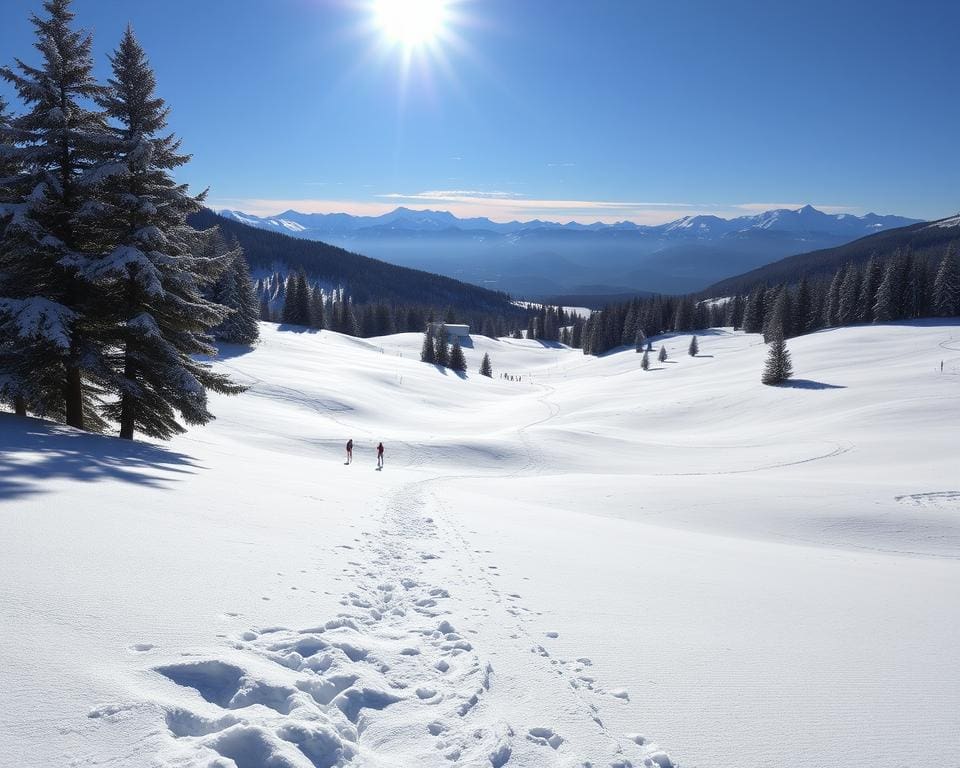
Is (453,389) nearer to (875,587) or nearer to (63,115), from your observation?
(63,115)

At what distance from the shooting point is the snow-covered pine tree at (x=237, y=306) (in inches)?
2098

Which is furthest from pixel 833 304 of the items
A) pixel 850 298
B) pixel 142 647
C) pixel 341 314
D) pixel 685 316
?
pixel 142 647

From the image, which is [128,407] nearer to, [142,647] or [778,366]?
[142,647]

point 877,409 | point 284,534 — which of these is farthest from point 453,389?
point 284,534

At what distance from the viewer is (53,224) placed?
1461 cm

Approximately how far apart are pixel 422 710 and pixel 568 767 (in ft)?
4.51

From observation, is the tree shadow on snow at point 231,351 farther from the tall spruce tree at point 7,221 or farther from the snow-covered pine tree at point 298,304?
the tall spruce tree at point 7,221

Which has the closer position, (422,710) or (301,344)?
(422,710)

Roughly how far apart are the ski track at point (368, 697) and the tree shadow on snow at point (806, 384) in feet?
146

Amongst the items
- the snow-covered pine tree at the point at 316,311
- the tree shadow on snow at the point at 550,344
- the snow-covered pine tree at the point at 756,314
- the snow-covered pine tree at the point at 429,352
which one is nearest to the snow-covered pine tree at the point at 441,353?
the snow-covered pine tree at the point at 429,352

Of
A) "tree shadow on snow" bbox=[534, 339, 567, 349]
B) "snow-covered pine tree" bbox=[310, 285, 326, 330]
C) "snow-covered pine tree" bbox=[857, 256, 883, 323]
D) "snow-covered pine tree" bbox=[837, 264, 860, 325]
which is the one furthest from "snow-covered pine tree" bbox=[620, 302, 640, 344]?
"snow-covered pine tree" bbox=[310, 285, 326, 330]

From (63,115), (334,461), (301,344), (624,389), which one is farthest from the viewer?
(301,344)

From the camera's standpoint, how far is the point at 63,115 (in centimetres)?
1436

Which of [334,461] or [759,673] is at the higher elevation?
[759,673]
